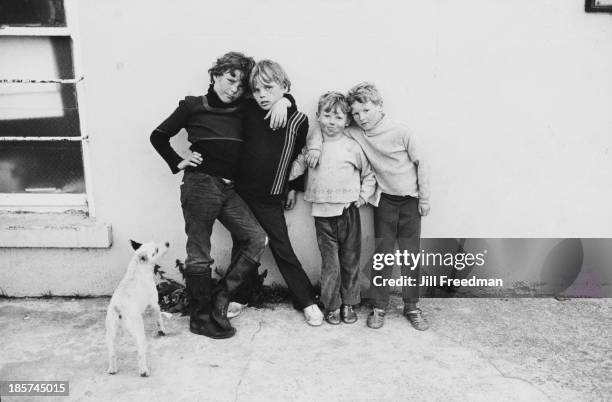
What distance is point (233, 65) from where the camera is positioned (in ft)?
10.6

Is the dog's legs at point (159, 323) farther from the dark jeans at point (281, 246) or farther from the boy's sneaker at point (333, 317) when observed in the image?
the boy's sneaker at point (333, 317)

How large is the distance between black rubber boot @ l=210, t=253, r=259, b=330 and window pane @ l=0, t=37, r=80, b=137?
143 centimetres

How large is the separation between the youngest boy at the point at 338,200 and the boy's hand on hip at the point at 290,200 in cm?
15

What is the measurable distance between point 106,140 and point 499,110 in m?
2.60

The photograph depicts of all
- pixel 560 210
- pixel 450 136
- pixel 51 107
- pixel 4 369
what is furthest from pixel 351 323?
pixel 51 107

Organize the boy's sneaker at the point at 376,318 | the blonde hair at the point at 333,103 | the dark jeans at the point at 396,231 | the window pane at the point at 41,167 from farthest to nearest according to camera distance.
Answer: the window pane at the point at 41,167
the dark jeans at the point at 396,231
the boy's sneaker at the point at 376,318
the blonde hair at the point at 333,103

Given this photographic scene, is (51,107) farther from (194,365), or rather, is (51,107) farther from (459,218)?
(459,218)

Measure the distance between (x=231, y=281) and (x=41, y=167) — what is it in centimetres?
158

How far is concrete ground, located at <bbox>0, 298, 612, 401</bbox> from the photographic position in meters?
2.77

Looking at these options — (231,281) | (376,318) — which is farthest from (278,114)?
(376,318)

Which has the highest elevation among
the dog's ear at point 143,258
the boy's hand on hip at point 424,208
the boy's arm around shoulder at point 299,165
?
the boy's arm around shoulder at point 299,165

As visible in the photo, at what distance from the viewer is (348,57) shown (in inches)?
139

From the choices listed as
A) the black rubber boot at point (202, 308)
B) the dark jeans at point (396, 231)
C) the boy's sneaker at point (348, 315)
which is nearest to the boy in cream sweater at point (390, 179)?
the dark jeans at point (396, 231)

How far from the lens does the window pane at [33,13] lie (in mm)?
3549
